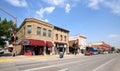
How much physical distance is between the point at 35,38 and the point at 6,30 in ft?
28.7

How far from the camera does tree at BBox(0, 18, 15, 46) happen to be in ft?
126

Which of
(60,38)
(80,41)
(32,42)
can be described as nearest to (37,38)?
(32,42)

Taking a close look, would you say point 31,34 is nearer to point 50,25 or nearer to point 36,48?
point 36,48

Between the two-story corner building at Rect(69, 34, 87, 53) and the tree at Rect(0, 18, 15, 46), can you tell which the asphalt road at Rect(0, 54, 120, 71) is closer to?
the tree at Rect(0, 18, 15, 46)

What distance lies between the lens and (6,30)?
A: 38531 millimetres

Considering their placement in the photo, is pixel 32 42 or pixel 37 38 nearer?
pixel 32 42

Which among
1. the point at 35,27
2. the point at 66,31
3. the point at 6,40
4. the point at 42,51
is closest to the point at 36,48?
the point at 42,51

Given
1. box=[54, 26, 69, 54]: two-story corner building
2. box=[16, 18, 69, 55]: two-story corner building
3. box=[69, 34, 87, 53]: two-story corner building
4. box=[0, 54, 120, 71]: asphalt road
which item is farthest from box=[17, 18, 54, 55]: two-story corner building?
box=[69, 34, 87, 53]: two-story corner building

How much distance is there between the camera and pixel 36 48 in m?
47.2

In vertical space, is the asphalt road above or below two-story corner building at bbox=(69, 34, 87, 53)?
below

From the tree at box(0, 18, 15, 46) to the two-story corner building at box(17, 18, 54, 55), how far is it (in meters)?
A: 4.60

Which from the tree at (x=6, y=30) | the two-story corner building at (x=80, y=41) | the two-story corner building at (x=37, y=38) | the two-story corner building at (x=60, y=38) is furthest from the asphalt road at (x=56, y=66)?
the two-story corner building at (x=80, y=41)

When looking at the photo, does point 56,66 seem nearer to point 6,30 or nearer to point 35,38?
point 6,30

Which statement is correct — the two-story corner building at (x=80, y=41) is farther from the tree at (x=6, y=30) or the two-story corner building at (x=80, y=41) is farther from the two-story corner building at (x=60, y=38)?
the tree at (x=6, y=30)
